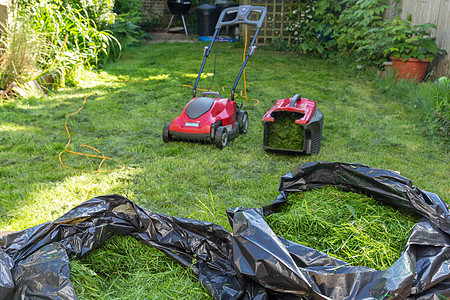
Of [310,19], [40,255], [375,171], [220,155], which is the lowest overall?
[220,155]

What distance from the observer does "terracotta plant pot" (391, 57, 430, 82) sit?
4914mm

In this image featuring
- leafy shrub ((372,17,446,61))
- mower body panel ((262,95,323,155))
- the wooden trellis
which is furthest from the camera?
the wooden trellis

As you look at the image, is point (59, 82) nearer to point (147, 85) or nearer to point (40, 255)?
point (147, 85)

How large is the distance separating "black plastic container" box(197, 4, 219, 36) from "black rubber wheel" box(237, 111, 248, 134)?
6479mm

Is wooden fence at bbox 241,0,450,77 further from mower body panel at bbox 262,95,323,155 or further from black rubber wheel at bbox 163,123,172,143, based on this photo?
black rubber wheel at bbox 163,123,172,143

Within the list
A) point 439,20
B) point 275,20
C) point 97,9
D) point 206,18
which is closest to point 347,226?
point 439,20

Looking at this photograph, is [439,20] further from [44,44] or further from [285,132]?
[44,44]

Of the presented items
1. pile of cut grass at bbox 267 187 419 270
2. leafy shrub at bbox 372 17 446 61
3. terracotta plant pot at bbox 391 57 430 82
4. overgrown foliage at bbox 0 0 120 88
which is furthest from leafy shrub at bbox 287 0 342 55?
pile of cut grass at bbox 267 187 419 270

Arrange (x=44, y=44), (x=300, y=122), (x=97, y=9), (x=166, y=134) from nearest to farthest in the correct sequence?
(x=300, y=122) < (x=166, y=134) < (x=44, y=44) < (x=97, y=9)

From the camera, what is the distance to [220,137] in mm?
3115

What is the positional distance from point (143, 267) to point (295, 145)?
1682 mm

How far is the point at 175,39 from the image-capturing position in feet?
31.2

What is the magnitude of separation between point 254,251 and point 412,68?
4429mm

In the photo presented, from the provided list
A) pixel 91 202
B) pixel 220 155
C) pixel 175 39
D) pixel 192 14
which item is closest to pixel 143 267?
pixel 91 202
